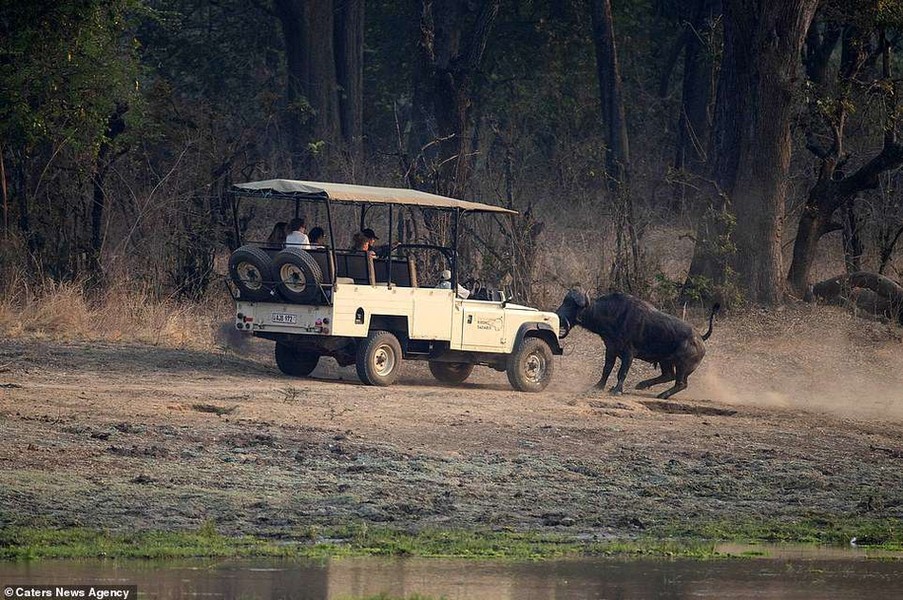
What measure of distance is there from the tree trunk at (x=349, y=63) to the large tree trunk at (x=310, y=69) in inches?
31.1

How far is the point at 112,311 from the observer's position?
68.2 ft

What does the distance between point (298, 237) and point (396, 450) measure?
15.6 feet

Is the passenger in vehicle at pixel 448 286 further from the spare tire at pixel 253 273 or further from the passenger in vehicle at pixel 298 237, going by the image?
the spare tire at pixel 253 273

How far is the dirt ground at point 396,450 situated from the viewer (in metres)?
11.1

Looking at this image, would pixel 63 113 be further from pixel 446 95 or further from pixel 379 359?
pixel 446 95

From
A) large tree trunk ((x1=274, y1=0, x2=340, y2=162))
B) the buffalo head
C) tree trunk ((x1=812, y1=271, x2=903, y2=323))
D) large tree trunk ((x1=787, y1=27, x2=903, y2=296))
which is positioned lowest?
the buffalo head

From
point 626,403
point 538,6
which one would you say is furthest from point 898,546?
point 538,6

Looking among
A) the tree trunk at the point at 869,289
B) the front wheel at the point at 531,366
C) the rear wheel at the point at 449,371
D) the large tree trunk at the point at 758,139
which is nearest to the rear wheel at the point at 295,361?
the rear wheel at the point at 449,371

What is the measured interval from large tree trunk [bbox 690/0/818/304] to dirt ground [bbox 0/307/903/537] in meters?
4.53

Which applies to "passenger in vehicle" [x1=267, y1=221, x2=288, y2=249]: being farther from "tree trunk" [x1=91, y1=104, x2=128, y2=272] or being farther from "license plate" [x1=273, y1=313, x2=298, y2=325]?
"tree trunk" [x1=91, y1=104, x2=128, y2=272]

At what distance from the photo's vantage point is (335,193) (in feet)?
55.3

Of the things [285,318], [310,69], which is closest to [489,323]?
[285,318]

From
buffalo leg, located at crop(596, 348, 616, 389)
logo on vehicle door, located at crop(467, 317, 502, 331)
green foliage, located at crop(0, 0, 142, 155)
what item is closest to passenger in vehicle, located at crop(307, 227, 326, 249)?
logo on vehicle door, located at crop(467, 317, 502, 331)

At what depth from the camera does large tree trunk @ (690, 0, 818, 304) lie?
24359 millimetres
